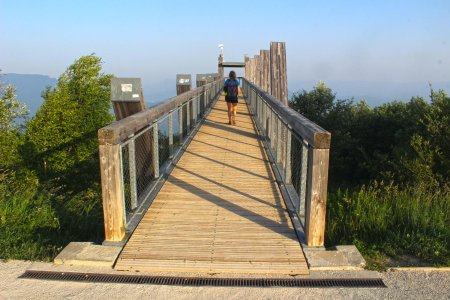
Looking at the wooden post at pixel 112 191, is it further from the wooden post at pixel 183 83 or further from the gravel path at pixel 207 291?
the wooden post at pixel 183 83

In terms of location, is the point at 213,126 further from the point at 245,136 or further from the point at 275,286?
the point at 275,286

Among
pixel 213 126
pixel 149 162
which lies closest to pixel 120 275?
pixel 149 162

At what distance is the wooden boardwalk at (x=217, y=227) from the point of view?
3.53 meters

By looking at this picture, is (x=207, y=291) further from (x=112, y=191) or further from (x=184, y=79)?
(x=184, y=79)

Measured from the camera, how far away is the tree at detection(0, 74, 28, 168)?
2466 centimetres

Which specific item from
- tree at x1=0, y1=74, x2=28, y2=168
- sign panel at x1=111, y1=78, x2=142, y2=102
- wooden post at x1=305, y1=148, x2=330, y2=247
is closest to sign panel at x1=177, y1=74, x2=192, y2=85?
sign panel at x1=111, y1=78, x2=142, y2=102

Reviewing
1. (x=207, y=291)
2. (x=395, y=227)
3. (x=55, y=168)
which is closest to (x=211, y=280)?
(x=207, y=291)

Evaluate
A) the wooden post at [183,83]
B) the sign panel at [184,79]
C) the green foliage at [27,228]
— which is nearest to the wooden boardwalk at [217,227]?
the green foliage at [27,228]

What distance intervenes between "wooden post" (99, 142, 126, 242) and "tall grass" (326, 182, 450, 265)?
234 cm

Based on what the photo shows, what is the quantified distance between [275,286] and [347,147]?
20611 millimetres

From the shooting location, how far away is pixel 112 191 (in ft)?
12.3

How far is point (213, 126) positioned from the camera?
11844 millimetres

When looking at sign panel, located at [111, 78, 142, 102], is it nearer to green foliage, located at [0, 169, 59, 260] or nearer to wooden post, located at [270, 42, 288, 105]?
green foliage, located at [0, 169, 59, 260]

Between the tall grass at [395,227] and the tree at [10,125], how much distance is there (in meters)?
22.5
